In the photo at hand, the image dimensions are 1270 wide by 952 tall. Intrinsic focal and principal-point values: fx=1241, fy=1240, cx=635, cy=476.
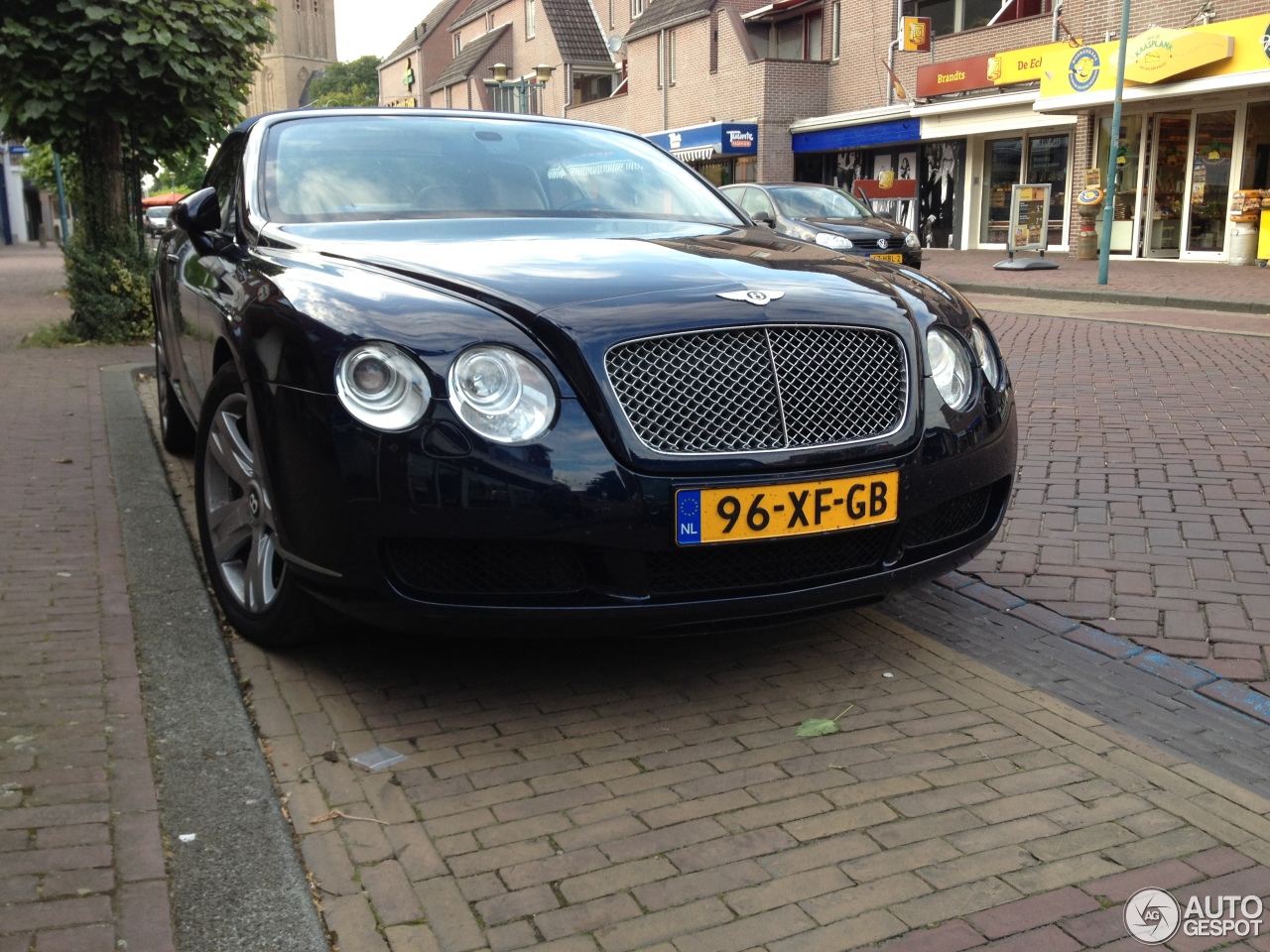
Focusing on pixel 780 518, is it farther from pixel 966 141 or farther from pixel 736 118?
pixel 736 118

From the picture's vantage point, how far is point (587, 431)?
110 inches

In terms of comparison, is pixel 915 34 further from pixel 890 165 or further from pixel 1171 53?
pixel 1171 53

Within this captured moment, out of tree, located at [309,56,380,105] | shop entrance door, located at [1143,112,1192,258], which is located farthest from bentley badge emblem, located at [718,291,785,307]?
tree, located at [309,56,380,105]

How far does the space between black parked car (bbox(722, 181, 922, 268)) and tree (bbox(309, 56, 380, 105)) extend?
7312 cm

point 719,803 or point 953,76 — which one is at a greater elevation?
point 953,76

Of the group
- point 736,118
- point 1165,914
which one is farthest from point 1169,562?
point 736,118

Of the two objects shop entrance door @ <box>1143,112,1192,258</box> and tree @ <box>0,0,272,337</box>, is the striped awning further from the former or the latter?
tree @ <box>0,0,272,337</box>

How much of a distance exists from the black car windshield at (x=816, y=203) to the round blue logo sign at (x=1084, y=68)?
6.68 meters

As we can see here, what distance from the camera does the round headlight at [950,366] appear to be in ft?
→ 10.7

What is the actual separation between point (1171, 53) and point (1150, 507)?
58.9ft

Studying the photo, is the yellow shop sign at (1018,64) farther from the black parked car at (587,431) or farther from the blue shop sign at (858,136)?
the black parked car at (587,431)

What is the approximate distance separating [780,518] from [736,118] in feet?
110

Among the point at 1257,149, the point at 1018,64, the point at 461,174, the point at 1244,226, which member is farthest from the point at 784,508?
the point at 1018,64

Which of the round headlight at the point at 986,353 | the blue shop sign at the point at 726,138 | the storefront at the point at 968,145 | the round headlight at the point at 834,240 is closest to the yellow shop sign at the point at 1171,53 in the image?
the storefront at the point at 968,145
